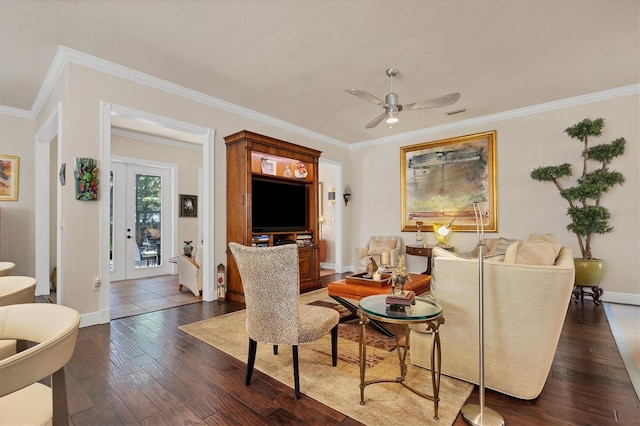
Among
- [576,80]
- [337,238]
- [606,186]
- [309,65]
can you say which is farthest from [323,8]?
[337,238]

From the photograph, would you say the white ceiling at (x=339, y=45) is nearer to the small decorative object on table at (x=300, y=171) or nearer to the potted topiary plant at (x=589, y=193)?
the potted topiary plant at (x=589, y=193)

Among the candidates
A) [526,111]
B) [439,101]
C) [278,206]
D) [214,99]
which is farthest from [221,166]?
[526,111]

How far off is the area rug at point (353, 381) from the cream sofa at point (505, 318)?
24 centimetres

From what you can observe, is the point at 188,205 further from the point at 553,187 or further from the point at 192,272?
the point at 553,187

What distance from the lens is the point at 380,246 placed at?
6.30 meters

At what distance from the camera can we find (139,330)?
3.27 metres

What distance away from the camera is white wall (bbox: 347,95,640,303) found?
4270 millimetres

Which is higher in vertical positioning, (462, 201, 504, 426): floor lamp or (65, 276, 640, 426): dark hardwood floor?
(462, 201, 504, 426): floor lamp

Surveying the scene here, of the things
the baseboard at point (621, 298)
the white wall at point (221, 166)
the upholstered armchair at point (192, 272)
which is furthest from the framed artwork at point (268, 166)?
the baseboard at point (621, 298)

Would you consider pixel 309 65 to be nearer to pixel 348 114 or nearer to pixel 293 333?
pixel 348 114

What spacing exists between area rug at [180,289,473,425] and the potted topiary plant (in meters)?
3.29

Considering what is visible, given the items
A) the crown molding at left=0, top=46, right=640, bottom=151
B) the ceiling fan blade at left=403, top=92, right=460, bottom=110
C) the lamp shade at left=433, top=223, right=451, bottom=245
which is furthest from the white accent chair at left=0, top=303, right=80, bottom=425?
the lamp shade at left=433, top=223, right=451, bottom=245

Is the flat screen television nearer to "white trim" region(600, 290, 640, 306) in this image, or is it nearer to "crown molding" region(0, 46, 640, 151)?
"crown molding" region(0, 46, 640, 151)

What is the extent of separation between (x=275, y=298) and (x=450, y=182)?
4.74 metres
